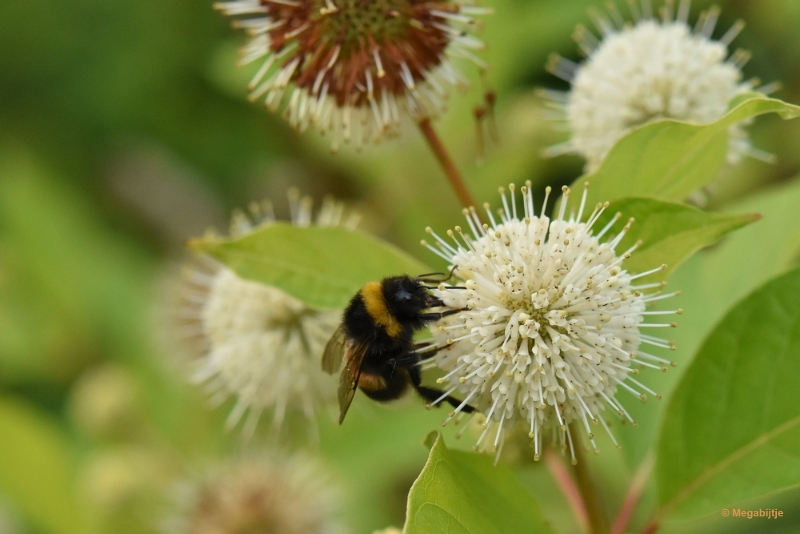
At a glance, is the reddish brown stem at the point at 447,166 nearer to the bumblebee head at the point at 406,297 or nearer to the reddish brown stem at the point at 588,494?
the bumblebee head at the point at 406,297

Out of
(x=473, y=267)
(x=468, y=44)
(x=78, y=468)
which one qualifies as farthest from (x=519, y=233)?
(x=78, y=468)

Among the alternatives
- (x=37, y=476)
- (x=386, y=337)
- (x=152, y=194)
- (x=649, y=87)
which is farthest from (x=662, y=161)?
(x=152, y=194)

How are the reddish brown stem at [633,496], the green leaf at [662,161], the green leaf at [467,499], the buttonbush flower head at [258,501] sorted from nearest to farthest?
the green leaf at [467,499]
the green leaf at [662,161]
the reddish brown stem at [633,496]
the buttonbush flower head at [258,501]

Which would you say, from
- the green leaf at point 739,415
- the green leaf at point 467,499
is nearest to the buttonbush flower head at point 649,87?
the green leaf at point 739,415

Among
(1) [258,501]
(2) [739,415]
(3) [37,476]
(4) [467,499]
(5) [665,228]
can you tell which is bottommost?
(3) [37,476]

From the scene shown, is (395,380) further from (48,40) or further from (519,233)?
(48,40)

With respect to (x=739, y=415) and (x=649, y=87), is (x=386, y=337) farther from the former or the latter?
(x=649, y=87)

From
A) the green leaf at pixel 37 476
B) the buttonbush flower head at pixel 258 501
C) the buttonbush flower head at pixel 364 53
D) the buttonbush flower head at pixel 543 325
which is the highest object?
the buttonbush flower head at pixel 364 53
